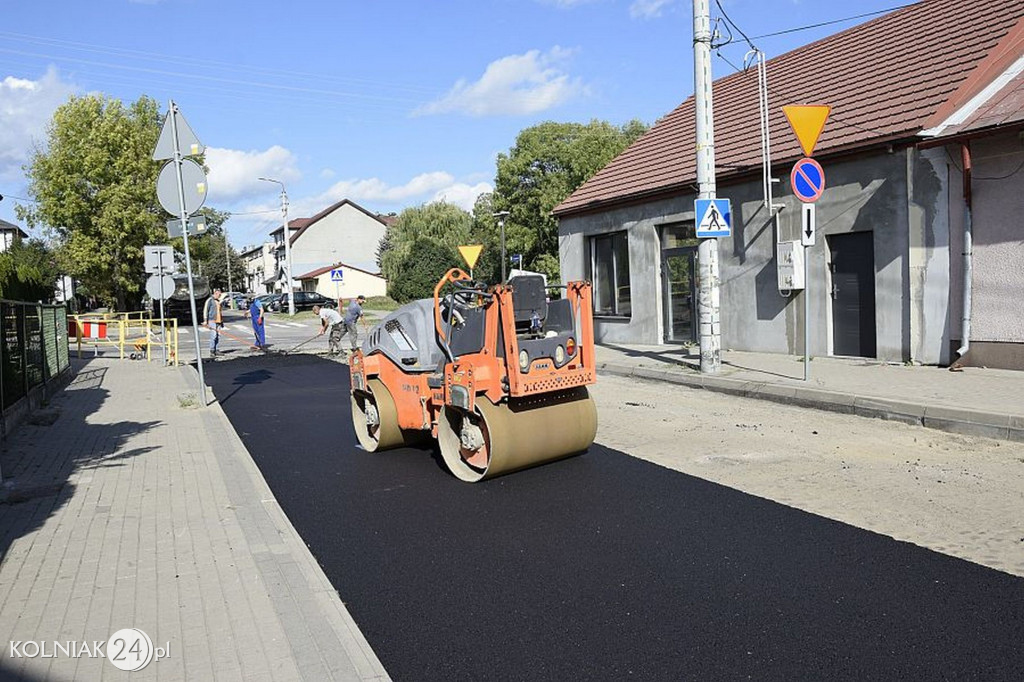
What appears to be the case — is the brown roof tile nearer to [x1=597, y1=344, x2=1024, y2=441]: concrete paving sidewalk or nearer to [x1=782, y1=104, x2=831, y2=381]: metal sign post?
[x1=782, y1=104, x2=831, y2=381]: metal sign post

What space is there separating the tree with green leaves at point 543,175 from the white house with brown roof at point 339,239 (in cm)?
4098

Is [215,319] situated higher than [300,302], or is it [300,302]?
[300,302]

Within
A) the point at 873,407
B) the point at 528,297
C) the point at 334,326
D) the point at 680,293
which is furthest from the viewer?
the point at 334,326

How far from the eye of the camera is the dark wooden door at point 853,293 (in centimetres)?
1291

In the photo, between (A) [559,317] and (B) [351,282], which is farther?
(B) [351,282]

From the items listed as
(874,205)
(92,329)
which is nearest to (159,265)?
(92,329)

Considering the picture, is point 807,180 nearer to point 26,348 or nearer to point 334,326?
point 26,348

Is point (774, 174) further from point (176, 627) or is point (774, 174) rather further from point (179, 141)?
point (176, 627)

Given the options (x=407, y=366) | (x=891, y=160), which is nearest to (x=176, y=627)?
(x=407, y=366)

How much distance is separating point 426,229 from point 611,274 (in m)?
43.0

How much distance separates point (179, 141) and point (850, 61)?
11888 mm

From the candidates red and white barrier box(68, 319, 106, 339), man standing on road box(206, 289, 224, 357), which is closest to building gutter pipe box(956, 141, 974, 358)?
man standing on road box(206, 289, 224, 357)

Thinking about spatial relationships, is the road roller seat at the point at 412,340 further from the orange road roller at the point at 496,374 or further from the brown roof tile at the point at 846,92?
the brown roof tile at the point at 846,92

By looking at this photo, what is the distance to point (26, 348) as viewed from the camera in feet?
36.5
